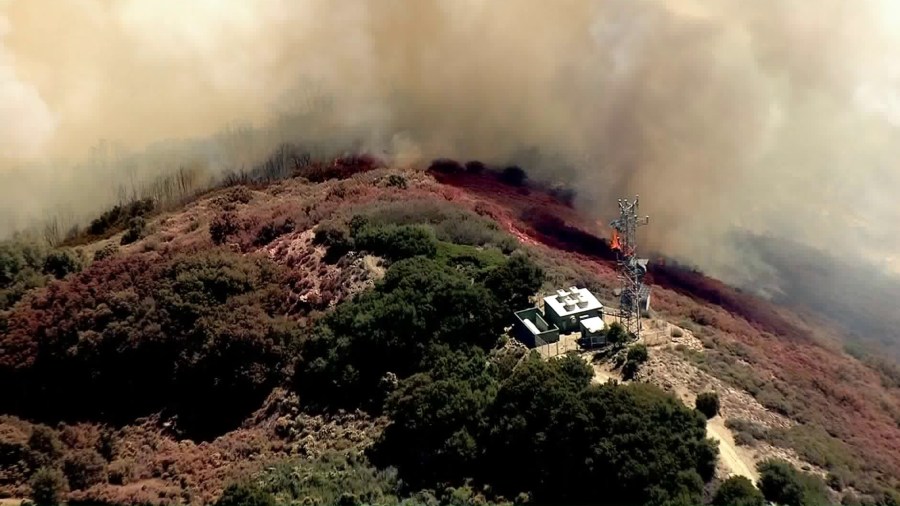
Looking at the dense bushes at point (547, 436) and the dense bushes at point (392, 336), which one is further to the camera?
the dense bushes at point (392, 336)

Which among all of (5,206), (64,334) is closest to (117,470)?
(64,334)

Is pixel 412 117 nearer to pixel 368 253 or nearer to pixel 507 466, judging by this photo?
pixel 368 253

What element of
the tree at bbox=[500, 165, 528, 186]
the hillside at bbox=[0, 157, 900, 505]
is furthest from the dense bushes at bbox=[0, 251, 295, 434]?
the tree at bbox=[500, 165, 528, 186]

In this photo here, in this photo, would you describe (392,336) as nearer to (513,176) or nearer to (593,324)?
(593,324)

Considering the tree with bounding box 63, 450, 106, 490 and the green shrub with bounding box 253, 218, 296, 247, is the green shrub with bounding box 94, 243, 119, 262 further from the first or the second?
the tree with bounding box 63, 450, 106, 490

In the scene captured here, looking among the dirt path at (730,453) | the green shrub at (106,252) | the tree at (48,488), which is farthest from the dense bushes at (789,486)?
the green shrub at (106,252)

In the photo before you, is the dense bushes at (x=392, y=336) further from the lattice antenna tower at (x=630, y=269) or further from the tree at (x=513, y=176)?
the tree at (x=513, y=176)
